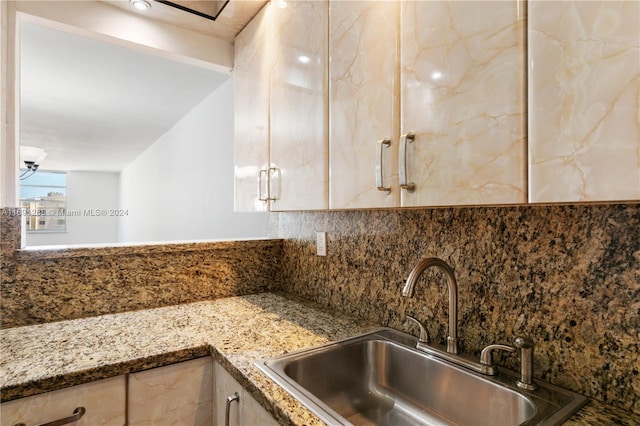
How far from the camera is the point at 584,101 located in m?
0.56

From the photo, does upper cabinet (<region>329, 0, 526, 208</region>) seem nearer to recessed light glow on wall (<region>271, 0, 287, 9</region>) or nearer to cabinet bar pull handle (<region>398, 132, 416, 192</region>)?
cabinet bar pull handle (<region>398, 132, 416, 192</region>)


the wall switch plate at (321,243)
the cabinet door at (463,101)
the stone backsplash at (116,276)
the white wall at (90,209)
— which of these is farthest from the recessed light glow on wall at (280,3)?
the white wall at (90,209)

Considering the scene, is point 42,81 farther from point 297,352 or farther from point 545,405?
point 545,405

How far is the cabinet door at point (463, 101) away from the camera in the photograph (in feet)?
2.13

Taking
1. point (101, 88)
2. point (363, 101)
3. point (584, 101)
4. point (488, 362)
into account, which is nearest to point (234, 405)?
point (488, 362)

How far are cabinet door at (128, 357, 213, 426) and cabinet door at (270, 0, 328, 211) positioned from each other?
0.65 meters

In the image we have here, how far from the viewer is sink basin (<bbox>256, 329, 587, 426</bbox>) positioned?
802 millimetres

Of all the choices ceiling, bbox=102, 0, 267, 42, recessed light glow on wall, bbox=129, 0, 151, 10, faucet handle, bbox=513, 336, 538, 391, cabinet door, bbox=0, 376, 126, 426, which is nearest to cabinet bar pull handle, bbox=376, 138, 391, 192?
faucet handle, bbox=513, 336, 538, 391

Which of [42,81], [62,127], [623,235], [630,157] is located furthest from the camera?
[62,127]

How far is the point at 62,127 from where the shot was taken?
161 inches

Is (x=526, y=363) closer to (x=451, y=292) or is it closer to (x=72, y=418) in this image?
(x=451, y=292)

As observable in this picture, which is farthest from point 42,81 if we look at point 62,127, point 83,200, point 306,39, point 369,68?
point 83,200

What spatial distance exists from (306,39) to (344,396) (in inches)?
49.0

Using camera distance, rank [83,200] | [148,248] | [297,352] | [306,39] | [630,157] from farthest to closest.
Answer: [83,200], [148,248], [306,39], [297,352], [630,157]
